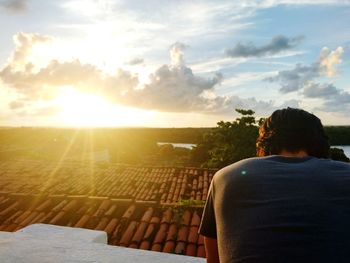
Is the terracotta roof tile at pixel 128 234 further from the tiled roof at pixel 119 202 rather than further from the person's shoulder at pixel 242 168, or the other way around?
the person's shoulder at pixel 242 168

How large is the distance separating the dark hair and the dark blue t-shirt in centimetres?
14

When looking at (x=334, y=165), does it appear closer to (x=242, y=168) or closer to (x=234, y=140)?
(x=242, y=168)

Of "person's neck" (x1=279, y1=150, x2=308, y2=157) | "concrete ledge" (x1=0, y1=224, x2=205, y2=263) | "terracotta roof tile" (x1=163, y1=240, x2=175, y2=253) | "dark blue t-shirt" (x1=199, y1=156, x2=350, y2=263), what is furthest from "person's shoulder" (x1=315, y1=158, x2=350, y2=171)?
"terracotta roof tile" (x1=163, y1=240, x2=175, y2=253)

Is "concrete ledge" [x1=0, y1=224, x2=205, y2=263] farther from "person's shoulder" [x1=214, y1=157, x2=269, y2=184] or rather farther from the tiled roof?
the tiled roof

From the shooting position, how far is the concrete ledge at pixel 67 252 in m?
2.46

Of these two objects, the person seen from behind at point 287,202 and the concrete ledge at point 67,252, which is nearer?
the person seen from behind at point 287,202

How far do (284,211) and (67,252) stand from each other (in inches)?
A: 67.9

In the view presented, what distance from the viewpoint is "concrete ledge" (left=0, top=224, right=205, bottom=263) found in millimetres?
2457

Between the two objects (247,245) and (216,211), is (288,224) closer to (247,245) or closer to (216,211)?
(247,245)

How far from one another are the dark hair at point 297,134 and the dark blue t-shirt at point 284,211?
0.45 feet

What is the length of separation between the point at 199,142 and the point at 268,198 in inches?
1409

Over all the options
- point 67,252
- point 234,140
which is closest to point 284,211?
point 67,252

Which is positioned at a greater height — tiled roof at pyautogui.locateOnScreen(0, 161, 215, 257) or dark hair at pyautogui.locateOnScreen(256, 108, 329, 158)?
dark hair at pyautogui.locateOnScreen(256, 108, 329, 158)

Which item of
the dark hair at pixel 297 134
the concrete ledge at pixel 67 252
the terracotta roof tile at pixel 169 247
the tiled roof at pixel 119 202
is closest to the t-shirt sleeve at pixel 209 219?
the dark hair at pixel 297 134
